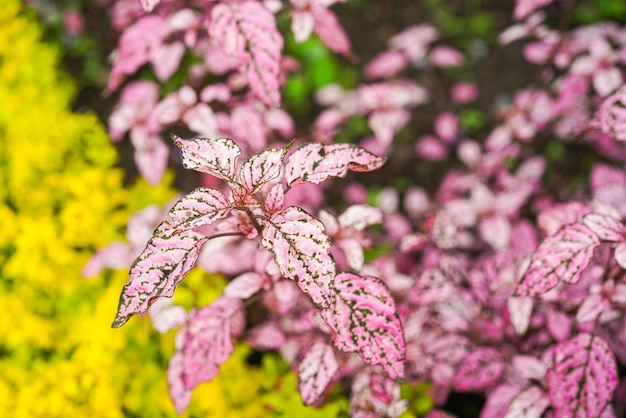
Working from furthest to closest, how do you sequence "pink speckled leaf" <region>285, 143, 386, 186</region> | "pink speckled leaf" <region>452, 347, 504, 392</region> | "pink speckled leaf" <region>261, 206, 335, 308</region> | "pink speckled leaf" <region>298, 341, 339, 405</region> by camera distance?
"pink speckled leaf" <region>452, 347, 504, 392</region>, "pink speckled leaf" <region>298, 341, 339, 405</region>, "pink speckled leaf" <region>285, 143, 386, 186</region>, "pink speckled leaf" <region>261, 206, 335, 308</region>

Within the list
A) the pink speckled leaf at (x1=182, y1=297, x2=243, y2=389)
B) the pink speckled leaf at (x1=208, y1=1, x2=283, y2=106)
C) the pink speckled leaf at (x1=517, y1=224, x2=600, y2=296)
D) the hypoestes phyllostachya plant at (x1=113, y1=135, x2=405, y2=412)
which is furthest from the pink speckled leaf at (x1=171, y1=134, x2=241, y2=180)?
the pink speckled leaf at (x1=517, y1=224, x2=600, y2=296)

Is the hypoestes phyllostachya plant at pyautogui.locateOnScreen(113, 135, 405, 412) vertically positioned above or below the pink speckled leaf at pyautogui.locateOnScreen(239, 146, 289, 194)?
below

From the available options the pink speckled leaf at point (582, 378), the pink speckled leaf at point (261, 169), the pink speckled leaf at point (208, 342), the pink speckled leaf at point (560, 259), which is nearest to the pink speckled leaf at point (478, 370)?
the pink speckled leaf at point (582, 378)

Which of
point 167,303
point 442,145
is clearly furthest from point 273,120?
point 442,145

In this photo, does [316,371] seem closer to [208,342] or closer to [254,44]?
[208,342]

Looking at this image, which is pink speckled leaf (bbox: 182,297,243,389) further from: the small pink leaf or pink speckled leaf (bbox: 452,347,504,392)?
the small pink leaf

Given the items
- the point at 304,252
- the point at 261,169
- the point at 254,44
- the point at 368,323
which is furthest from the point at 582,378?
the point at 254,44

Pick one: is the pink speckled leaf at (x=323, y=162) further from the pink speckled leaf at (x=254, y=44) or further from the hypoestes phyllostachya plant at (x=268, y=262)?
the pink speckled leaf at (x=254, y=44)
